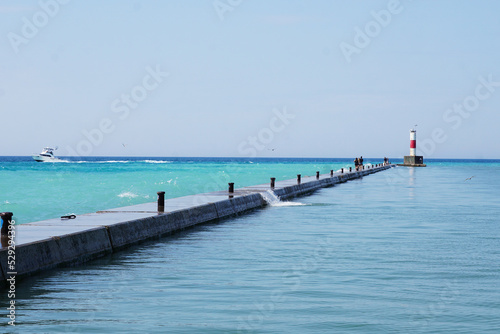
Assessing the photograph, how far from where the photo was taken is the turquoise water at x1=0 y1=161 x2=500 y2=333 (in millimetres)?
8117

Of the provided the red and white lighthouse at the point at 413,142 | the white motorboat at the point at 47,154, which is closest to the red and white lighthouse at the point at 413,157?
the red and white lighthouse at the point at 413,142

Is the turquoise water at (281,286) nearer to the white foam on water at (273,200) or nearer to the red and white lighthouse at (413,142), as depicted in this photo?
the white foam on water at (273,200)

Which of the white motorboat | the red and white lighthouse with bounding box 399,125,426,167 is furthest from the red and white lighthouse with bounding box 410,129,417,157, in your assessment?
the white motorboat

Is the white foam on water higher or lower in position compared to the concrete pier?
lower

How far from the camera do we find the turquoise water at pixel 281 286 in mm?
8117

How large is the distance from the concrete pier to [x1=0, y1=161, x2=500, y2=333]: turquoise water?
0.32 meters

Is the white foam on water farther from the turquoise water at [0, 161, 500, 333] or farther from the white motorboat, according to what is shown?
the white motorboat

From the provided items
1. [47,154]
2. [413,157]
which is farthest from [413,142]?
[47,154]

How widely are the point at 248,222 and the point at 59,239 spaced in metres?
9.80

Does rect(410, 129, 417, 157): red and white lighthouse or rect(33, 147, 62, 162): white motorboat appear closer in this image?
rect(410, 129, 417, 157): red and white lighthouse

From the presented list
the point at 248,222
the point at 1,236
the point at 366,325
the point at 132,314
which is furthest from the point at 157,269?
the point at 248,222

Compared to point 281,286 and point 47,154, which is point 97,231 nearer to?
point 281,286

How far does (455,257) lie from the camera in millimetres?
13633

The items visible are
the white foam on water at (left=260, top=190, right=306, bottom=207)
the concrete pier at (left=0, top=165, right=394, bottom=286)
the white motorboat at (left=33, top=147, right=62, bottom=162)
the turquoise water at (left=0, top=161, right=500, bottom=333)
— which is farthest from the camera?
the white motorboat at (left=33, top=147, right=62, bottom=162)
